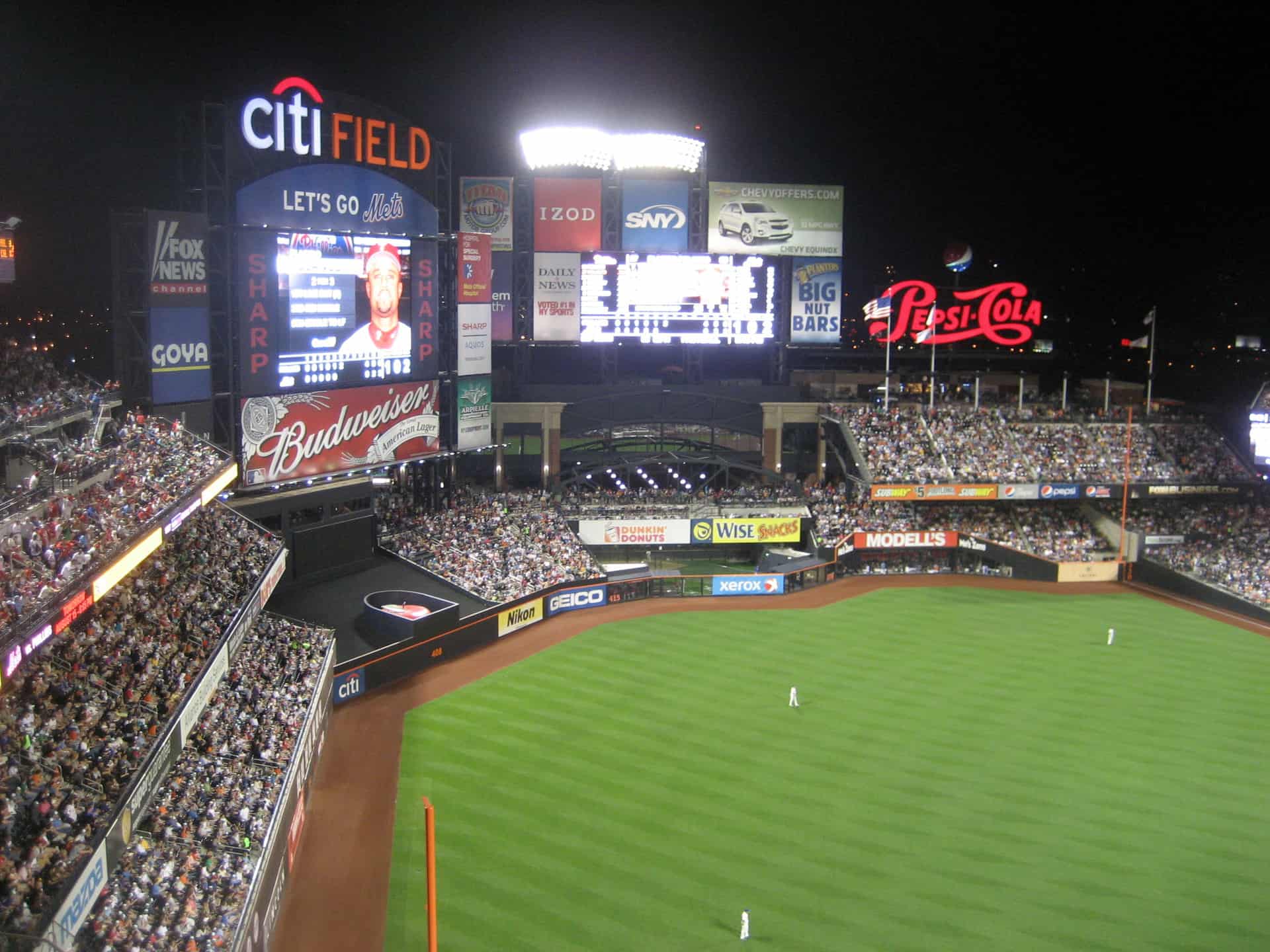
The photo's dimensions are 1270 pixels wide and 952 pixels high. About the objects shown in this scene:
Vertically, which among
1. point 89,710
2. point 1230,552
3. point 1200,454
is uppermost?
point 1200,454

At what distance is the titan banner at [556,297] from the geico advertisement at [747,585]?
498 inches

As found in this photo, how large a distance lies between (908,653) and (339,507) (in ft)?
57.2

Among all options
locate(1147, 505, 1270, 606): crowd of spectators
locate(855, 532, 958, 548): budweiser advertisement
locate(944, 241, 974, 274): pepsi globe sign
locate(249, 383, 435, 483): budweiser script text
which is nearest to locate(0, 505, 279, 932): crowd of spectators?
→ locate(249, 383, 435, 483): budweiser script text

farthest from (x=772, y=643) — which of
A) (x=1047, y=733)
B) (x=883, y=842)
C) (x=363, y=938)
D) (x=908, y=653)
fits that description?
(x=363, y=938)

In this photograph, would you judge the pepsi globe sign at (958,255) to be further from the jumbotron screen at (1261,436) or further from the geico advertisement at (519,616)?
the geico advertisement at (519,616)

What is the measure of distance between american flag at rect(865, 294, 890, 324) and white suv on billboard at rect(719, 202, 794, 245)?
503 centimetres

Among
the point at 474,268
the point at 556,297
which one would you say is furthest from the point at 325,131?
the point at 556,297

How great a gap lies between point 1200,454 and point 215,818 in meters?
41.3

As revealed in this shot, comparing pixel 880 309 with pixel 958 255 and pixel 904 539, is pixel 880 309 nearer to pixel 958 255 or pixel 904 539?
pixel 958 255

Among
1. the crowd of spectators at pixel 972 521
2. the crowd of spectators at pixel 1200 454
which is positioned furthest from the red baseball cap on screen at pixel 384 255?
the crowd of spectators at pixel 1200 454

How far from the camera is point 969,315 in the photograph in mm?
45656

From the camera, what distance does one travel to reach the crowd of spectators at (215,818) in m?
12.4

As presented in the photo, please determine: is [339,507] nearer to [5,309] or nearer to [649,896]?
[5,309]

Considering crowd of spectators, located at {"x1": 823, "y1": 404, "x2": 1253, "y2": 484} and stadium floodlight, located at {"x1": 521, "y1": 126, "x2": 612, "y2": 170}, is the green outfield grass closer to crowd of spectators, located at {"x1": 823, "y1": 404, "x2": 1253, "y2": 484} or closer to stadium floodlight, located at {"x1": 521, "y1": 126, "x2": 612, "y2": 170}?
crowd of spectators, located at {"x1": 823, "y1": 404, "x2": 1253, "y2": 484}
